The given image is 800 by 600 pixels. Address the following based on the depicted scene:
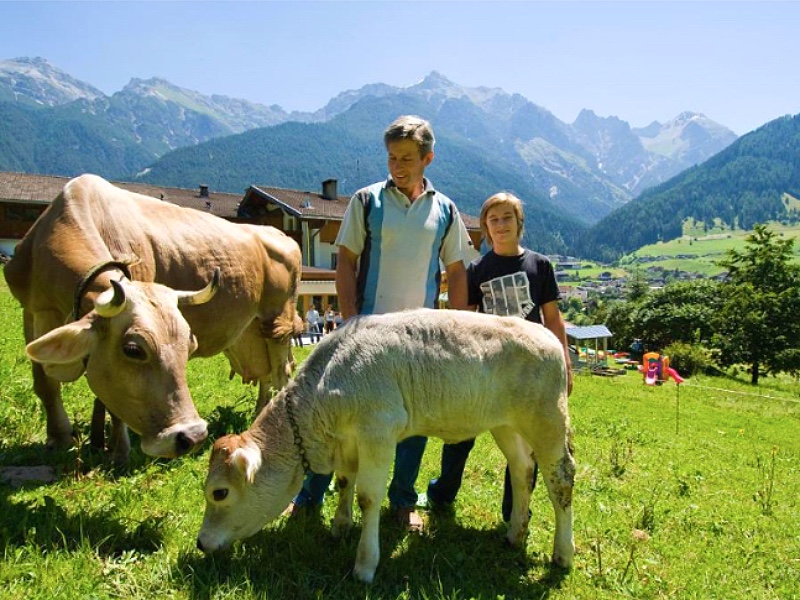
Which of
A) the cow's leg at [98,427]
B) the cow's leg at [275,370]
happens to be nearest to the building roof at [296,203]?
the cow's leg at [275,370]

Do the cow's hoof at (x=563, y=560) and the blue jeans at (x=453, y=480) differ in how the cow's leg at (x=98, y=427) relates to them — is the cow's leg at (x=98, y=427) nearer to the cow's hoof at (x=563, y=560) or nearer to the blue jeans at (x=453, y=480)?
the blue jeans at (x=453, y=480)

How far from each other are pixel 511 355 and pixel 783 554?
11.6 feet

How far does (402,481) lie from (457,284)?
183 centimetres

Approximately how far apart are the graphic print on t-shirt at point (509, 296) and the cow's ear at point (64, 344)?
3.21 metres

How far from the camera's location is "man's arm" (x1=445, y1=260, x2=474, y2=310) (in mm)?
4973

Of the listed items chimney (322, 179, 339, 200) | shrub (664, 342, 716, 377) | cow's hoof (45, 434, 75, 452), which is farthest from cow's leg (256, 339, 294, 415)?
chimney (322, 179, 339, 200)

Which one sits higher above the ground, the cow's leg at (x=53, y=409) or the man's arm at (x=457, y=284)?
the man's arm at (x=457, y=284)

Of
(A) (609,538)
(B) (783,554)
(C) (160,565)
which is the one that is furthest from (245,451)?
(B) (783,554)

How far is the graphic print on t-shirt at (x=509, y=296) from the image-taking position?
4.82 metres

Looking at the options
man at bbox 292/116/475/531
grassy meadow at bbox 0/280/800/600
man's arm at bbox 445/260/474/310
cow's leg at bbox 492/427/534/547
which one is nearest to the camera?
grassy meadow at bbox 0/280/800/600

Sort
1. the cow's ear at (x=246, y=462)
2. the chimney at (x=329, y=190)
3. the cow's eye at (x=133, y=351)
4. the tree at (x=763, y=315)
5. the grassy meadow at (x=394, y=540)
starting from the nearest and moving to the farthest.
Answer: the cow's ear at (x=246, y=462) → the grassy meadow at (x=394, y=540) → the cow's eye at (x=133, y=351) → the tree at (x=763, y=315) → the chimney at (x=329, y=190)

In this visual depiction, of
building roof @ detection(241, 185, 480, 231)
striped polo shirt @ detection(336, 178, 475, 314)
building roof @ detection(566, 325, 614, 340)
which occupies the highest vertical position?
building roof @ detection(241, 185, 480, 231)

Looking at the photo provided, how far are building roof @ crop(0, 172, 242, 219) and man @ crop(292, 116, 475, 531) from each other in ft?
98.2

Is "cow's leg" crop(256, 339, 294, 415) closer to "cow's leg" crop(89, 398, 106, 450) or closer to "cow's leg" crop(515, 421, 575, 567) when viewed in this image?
"cow's leg" crop(89, 398, 106, 450)
